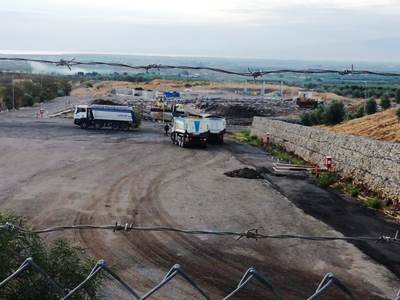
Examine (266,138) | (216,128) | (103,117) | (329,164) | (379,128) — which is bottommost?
(266,138)

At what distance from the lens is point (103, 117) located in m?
45.8

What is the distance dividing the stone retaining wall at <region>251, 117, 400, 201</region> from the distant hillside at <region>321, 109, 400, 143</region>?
7.58 feet

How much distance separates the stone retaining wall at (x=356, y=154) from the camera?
2162 cm

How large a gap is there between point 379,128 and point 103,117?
2257 cm

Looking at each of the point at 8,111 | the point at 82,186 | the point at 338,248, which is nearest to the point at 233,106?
the point at 8,111

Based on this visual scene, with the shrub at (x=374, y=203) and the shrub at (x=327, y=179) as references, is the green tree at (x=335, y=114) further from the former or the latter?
the shrub at (x=374, y=203)

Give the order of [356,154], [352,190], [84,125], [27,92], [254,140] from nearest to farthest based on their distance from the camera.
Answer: [352,190]
[356,154]
[254,140]
[84,125]
[27,92]

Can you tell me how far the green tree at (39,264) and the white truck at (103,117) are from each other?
39.6m

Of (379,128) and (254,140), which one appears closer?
(379,128)

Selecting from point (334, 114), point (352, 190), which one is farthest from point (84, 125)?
point (352, 190)

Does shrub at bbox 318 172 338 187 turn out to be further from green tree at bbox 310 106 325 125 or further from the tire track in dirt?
green tree at bbox 310 106 325 125

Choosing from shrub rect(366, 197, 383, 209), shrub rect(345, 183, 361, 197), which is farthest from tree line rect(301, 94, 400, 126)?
shrub rect(366, 197, 383, 209)

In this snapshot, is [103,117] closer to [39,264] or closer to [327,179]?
[327,179]

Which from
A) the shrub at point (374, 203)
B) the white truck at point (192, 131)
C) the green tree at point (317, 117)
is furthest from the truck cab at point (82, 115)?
the shrub at point (374, 203)
